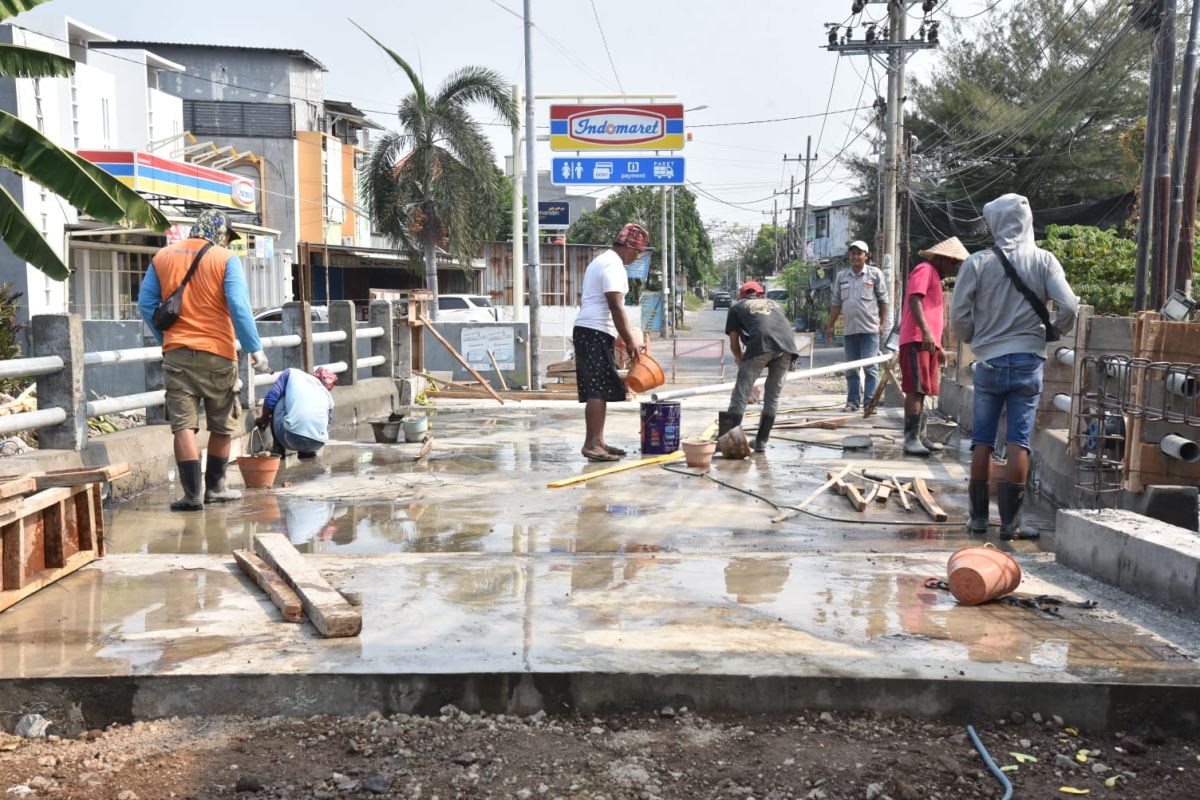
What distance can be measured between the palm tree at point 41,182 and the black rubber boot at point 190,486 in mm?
1688

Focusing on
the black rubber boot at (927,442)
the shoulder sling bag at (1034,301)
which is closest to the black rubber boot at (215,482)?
the shoulder sling bag at (1034,301)

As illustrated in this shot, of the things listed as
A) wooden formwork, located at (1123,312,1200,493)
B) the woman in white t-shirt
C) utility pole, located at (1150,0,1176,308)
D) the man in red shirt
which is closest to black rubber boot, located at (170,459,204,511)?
the woman in white t-shirt

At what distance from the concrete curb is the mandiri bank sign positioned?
21256 mm

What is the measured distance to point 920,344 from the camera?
9.49 m

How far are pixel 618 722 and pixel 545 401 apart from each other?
11.9 meters

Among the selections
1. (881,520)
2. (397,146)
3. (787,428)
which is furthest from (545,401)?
(397,146)

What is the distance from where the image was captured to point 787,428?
37.3ft

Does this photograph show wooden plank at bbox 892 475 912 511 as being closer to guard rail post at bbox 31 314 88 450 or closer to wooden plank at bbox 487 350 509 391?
guard rail post at bbox 31 314 88 450

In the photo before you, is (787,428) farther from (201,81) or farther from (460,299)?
(201,81)

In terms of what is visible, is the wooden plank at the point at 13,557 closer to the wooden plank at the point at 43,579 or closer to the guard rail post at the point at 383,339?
the wooden plank at the point at 43,579

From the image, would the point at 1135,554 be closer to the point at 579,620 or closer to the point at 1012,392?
the point at 1012,392

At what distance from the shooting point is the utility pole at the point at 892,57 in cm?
2825

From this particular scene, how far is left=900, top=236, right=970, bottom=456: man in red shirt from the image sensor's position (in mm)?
9305

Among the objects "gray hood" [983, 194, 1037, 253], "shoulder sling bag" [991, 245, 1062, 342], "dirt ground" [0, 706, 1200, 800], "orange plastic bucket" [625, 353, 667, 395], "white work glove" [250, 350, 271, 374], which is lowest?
"dirt ground" [0, 706, 1200, 800]
